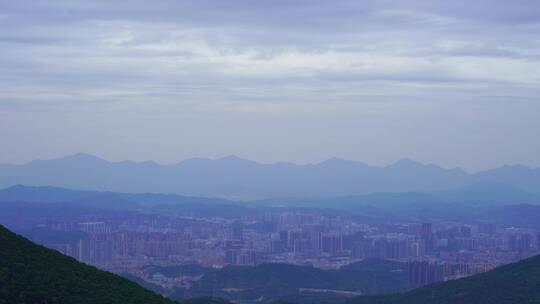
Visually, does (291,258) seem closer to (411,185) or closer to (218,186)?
(218,186)

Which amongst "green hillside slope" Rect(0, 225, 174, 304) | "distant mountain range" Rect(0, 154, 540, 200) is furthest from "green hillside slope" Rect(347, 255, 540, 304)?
"distant mountain range" Rect(0, 154, 540, 200)

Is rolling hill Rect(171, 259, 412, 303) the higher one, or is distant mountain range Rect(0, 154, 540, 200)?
distant mountain range Rect(0, 154, 540, 200)

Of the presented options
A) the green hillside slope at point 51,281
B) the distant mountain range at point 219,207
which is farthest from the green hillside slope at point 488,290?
the distant mountain range at point 219,207

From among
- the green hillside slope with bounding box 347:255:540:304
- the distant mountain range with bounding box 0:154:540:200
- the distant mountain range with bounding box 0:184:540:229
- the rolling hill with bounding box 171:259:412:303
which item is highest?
the distant mountain range with bounding box 0:154:540:200

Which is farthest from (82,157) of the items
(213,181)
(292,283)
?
(292,283)

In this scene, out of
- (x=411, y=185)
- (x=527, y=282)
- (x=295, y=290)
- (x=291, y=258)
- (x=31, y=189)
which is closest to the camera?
(x=527, y=282)

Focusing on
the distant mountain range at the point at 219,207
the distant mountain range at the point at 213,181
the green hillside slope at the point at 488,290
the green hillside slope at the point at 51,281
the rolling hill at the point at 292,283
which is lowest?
the rolling hill at the point at 292,283

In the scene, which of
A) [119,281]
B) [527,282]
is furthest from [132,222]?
[119,281]

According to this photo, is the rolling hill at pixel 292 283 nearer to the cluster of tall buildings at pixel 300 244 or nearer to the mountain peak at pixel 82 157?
the cluster of tall buildings at pixel 300 244

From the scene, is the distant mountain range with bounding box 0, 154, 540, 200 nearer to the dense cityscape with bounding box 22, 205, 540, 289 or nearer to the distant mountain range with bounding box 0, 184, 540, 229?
the distant mountain range with bounding box 0, 184, 540, 229
